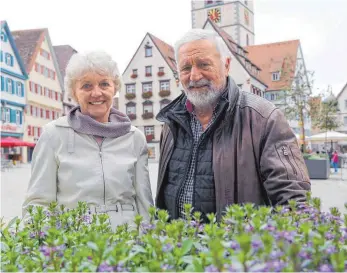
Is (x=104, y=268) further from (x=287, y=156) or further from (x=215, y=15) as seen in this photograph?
(x=215, y=15)

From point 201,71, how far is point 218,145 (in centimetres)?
49

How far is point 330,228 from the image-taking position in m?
1.43

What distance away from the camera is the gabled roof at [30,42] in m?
41.2

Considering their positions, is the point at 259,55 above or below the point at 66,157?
above

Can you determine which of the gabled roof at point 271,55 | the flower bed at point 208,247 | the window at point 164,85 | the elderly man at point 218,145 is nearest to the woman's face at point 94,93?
the elderly man at point 218,145

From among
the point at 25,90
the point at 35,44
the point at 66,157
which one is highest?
the point at 35,44

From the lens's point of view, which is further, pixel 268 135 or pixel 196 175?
pixel 196 175

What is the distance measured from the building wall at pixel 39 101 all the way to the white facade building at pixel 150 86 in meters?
6.43

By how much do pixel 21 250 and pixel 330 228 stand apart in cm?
93

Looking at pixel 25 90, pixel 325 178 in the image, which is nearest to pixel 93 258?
pixel 325 178

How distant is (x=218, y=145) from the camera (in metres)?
2.79

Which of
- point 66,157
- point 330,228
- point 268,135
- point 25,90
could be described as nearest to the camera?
point 330,228

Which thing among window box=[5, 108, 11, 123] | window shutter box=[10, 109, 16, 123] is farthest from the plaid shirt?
window shutter box=[10, 109, 16, 123]

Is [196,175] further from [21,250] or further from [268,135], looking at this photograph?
[21,250]
